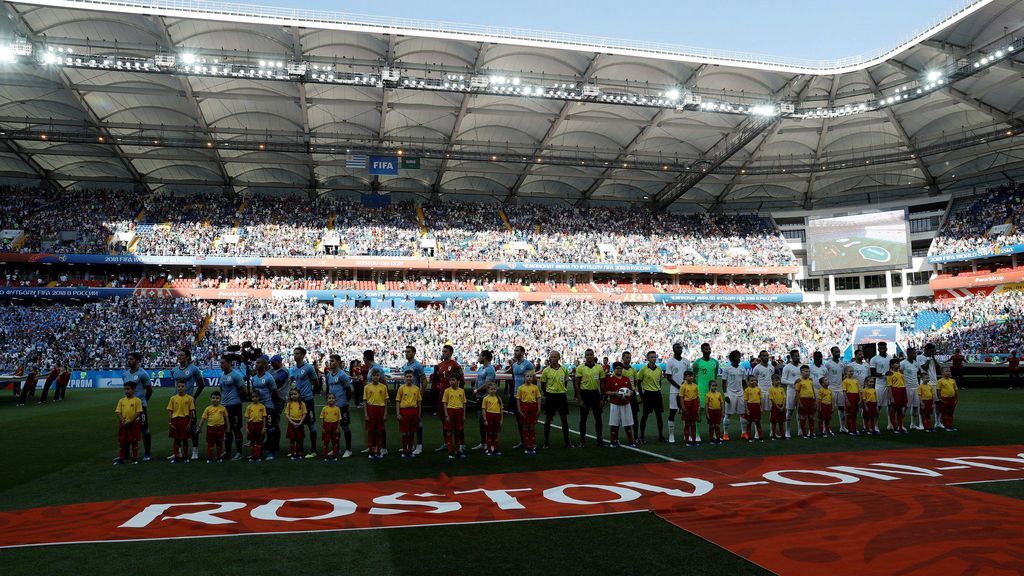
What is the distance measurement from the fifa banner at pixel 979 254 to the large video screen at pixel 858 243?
121 inches

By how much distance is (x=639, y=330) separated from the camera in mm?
44438

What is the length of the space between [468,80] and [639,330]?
2073 centimetres

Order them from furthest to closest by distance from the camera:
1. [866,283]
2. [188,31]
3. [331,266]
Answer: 1. [866,283]
2. [331,266]
3. [188,31]

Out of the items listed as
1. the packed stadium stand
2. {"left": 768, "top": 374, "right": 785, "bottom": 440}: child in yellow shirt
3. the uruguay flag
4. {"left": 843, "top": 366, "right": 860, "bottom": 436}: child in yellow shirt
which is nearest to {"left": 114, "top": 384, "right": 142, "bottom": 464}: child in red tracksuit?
{"left": 768, "top": 374, "right": 785, "bottom": 440}: child in yellow shirt

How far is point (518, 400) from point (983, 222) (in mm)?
53041

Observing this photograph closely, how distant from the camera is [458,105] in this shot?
38812 millimetres

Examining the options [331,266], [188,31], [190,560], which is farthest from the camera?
[331,266]

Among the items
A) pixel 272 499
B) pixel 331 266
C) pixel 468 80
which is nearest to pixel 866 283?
pixel 468 80

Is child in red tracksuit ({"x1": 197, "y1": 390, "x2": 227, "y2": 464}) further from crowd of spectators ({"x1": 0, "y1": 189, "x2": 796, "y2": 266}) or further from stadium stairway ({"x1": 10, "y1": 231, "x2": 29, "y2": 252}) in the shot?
stadium stairway ({"x1": 10, "y1": 231, "x2": 29, "y2": 252})

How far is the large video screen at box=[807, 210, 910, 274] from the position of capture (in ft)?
165

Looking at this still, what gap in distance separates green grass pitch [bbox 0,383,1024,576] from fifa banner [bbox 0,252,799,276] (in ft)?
98.8

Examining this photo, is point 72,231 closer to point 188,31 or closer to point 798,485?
point 188,31

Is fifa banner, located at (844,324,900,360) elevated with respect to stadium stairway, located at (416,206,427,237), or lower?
lower

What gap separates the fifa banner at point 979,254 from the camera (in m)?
45.2
